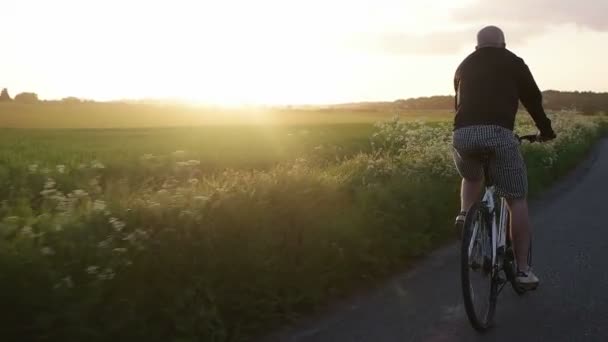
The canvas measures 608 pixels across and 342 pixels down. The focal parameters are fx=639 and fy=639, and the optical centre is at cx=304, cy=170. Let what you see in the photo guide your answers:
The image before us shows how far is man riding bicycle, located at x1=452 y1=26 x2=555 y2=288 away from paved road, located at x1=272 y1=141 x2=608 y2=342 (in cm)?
38

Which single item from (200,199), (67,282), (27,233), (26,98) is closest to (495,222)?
(200,199)

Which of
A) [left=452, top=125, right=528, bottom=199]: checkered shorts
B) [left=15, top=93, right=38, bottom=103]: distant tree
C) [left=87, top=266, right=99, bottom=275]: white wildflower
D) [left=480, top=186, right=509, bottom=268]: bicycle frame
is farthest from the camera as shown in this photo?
[left=15, top=93, right=38, bottom=103]: distant tree

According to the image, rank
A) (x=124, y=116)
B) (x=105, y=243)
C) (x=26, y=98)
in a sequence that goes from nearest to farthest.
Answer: (x=105, y=243), (x=124, y=116), (x=26, y=98)

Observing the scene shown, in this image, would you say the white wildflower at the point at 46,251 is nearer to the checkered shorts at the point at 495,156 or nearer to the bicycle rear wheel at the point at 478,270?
the bicycle rear wheel at the point at 478,270

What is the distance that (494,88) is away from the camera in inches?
175

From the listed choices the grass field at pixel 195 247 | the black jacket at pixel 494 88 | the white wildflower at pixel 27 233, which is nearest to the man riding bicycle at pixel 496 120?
the black jacket at pixel 494 88

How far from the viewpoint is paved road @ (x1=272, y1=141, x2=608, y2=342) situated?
4.31 m

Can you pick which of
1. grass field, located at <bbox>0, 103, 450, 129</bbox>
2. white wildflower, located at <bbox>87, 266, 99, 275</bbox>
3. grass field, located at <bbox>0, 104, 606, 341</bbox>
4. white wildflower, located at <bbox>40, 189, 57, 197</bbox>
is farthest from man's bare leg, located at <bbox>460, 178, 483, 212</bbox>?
grass field, located at <bbox>0, 103, 450, 129</bbox>

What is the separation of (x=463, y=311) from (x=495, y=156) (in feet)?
3.97

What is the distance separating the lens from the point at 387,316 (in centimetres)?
473

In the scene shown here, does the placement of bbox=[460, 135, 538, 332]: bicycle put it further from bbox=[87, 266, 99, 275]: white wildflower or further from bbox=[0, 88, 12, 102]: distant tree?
bbox=[0, 88, 12, 102]: distant tree

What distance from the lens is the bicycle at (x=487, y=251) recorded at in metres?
4.21

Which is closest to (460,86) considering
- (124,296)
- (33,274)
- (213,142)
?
(124,296)

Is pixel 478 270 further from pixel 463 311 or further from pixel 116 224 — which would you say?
pixel 116 224
